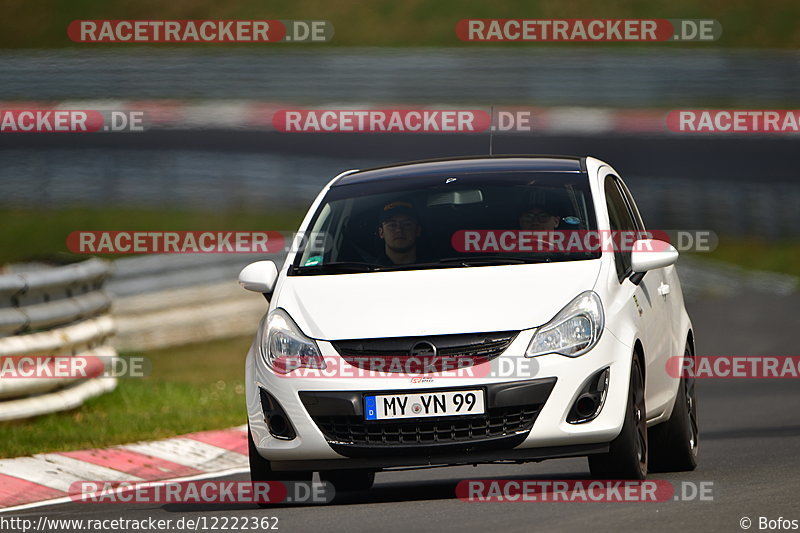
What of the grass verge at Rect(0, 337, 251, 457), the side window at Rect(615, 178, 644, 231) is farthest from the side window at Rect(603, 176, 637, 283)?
the grass verge at Rect(0, 337, 251, 457)

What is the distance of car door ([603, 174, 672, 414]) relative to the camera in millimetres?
8734

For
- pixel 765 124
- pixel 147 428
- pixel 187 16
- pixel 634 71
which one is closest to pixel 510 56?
pixel 634 71

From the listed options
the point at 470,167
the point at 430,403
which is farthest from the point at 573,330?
the point at 470,167

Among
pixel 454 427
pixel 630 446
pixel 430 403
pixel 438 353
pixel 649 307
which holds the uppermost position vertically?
pixel 649 307

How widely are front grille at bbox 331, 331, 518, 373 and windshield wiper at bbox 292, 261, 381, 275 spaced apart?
2.53 ft

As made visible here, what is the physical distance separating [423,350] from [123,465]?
11.1ft

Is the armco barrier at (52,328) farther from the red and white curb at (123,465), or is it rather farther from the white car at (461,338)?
the white car at (461,338)

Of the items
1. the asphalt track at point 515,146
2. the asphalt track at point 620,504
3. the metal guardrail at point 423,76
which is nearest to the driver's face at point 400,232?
the asphalt track at point 620,504

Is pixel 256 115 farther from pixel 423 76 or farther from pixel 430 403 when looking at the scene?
pixel 430 403

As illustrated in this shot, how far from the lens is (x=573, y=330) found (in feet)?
26.7

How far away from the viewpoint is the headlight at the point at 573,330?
26.4 ft

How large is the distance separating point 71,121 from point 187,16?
17831 mm

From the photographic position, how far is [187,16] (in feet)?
157

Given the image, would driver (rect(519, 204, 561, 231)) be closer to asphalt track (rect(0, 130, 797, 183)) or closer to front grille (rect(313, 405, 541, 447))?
front grille (rect(313, 405, 541, 447))
